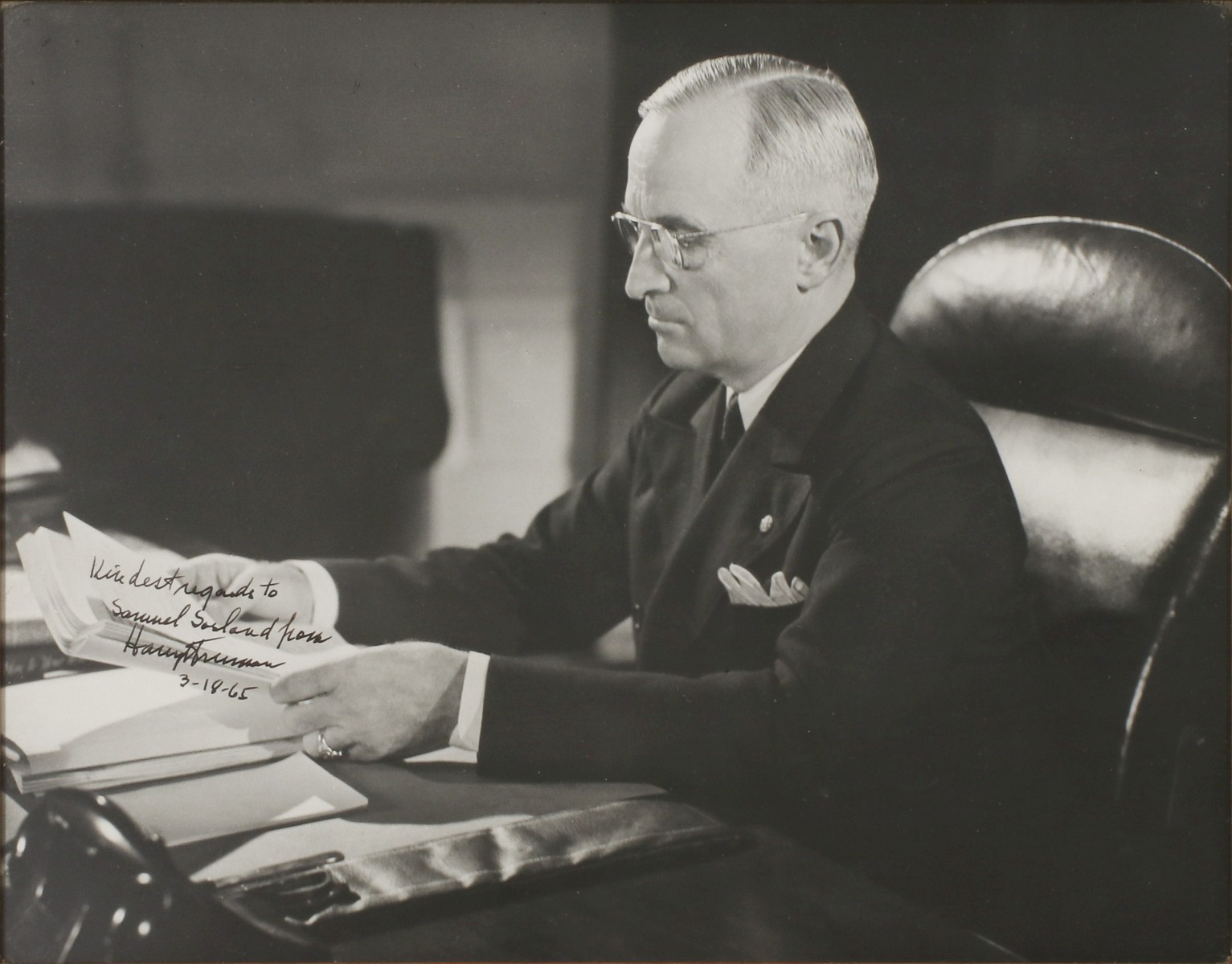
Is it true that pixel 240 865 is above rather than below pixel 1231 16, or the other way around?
below

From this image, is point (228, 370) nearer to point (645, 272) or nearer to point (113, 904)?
point (645, 272)

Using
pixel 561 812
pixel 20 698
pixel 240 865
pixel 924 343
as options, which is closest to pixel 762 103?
pixel 924 343

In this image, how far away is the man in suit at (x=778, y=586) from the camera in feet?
2.96

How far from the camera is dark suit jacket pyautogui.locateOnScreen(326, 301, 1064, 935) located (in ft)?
2.96

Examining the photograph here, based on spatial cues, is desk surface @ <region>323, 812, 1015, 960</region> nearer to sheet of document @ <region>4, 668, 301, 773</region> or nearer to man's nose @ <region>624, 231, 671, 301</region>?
sheet of document @ <region>4, 668, 301, 773</region>

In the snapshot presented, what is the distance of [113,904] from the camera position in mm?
651

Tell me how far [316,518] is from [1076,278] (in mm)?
836

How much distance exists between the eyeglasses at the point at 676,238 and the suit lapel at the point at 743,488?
0.14 m

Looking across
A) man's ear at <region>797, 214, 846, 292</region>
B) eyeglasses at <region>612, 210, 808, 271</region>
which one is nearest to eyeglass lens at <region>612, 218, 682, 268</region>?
eyeglasses at <region>612, 210, 808, 271</region>

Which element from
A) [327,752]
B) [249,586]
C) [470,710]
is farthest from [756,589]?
[249,586]

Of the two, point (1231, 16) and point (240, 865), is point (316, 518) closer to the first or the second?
point (240, 865)

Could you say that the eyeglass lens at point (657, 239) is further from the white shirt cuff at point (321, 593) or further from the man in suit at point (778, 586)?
the white shirt cuff at point (321, 593)

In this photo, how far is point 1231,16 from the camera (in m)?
0.96

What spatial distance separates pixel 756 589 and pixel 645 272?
13.5 inches
